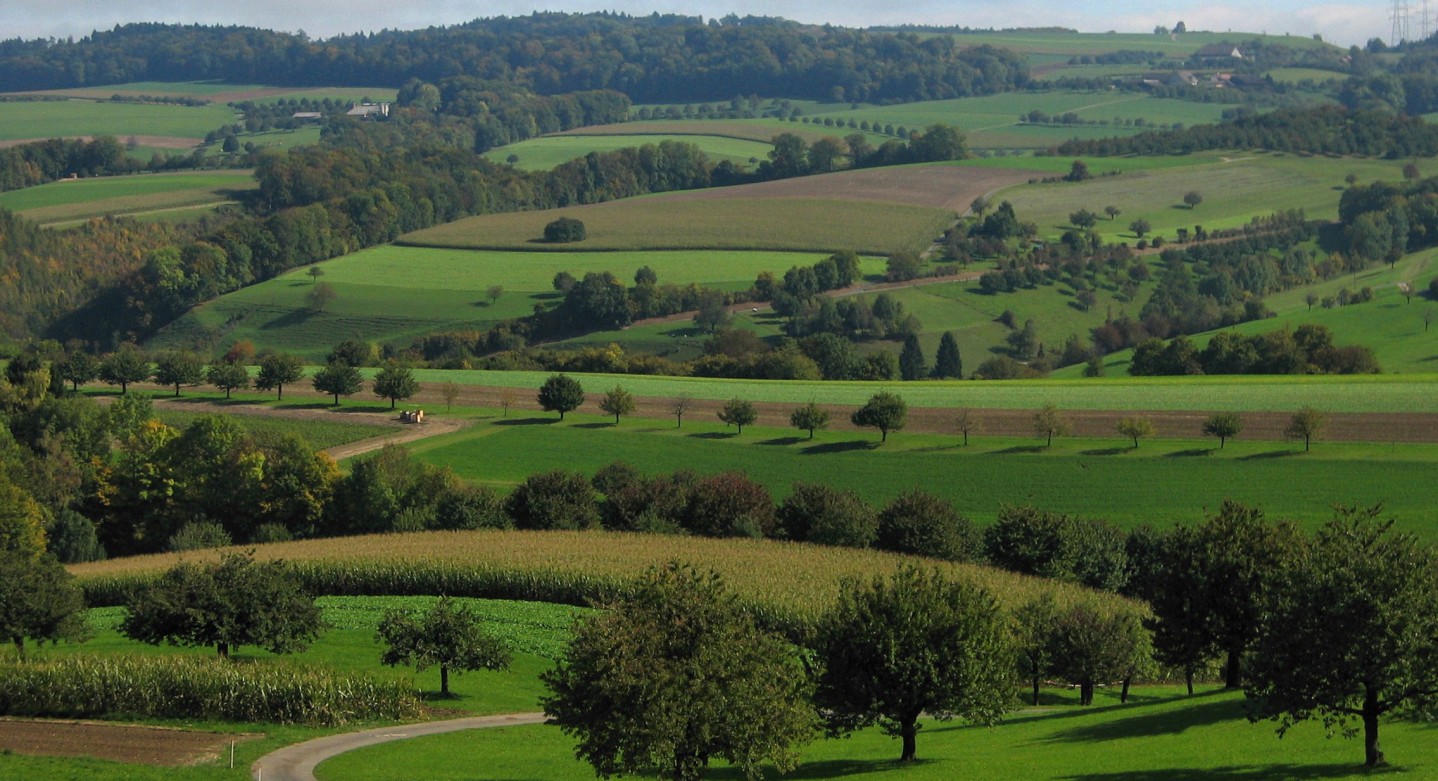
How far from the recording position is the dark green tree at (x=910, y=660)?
3891cm

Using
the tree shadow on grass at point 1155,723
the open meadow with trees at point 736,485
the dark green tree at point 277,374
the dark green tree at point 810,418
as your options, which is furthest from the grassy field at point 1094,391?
the tree shadow on grass at point 1155,723

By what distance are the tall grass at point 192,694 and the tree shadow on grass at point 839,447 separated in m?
47.8

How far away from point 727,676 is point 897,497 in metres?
46.0

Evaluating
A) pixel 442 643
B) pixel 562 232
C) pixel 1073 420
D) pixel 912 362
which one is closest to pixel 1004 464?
pixel 1073 420

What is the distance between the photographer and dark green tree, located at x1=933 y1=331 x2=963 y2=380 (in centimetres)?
13138

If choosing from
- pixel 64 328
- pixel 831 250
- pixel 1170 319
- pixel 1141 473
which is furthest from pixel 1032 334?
pixel 64 328

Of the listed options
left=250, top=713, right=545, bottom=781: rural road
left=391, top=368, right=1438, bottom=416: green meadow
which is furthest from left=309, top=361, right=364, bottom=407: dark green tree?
left=250, top=713, right=545, bottom=781: rural road

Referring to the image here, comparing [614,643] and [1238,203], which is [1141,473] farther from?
[1238,203]

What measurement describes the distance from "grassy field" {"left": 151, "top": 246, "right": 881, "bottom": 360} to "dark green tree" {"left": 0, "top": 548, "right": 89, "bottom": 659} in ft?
296

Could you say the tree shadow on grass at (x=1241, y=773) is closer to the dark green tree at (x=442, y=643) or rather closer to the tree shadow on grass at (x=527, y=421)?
the dark green tree at (x=442, y=643)

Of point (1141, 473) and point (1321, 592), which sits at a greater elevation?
point (1321, 592)

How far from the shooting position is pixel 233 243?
173 metres

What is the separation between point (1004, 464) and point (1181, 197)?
377 ft

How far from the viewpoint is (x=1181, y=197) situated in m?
191
